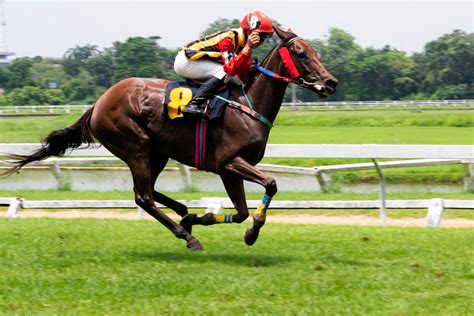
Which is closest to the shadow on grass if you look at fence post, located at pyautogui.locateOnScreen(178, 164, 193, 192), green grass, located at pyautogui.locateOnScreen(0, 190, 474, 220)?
green grass, located at pyautogui.locateOnScreen(0, 190, 474, 220)

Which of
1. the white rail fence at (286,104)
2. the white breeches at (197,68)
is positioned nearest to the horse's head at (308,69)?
the white breeches at (197,68)

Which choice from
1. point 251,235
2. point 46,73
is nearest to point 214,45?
point 251,235

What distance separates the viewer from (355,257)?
714 cm

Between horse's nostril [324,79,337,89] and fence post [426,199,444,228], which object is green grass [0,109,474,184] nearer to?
fence post [426,199,444,228]

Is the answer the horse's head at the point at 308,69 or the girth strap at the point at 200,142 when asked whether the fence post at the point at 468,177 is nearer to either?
the horse's head at the point at 308,69

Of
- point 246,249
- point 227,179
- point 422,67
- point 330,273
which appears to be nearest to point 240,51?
point 227,179

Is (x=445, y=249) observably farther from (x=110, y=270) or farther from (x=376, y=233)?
(x=110, y=270)

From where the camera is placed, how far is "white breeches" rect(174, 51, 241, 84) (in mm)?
7688

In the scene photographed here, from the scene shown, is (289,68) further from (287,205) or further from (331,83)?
(287,205)

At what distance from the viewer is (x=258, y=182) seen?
287 inches

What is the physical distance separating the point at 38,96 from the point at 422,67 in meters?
23.7

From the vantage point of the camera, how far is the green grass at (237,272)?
5.58m

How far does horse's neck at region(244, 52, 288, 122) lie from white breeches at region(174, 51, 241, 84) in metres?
0.21

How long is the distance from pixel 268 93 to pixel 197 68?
2.50 feet
